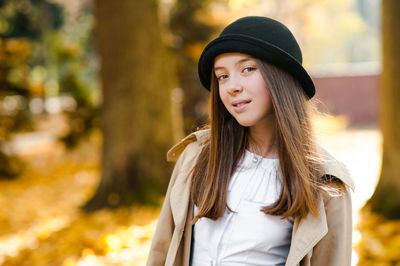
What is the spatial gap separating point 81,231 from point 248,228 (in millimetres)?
3477

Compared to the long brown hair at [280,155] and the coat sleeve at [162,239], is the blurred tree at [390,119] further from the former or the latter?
the coat sleeve at [162,239]

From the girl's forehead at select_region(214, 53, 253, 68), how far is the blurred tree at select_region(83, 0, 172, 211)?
13.1ft

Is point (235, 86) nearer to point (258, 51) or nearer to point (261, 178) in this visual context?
point (258, 51)

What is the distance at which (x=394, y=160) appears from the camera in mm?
4477

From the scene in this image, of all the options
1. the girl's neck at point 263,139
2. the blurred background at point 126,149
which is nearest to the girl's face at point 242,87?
the girl's neck at point 263,139

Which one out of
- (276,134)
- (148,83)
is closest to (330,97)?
(148,83)

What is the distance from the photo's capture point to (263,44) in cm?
178

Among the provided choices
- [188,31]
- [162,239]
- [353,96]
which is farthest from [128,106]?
[353,96]

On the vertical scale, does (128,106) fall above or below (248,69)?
below

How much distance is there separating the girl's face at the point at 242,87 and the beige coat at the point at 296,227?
328 millimetres

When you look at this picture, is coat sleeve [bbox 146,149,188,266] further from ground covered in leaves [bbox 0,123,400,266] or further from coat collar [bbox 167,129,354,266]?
ground covered in leaves [bbox 0,123,400,266]

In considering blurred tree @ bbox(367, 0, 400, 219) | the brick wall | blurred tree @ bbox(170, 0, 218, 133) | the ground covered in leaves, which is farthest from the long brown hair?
the brick wall

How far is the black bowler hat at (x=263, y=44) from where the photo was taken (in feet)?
5.86

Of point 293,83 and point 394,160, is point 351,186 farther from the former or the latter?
point 394,160
